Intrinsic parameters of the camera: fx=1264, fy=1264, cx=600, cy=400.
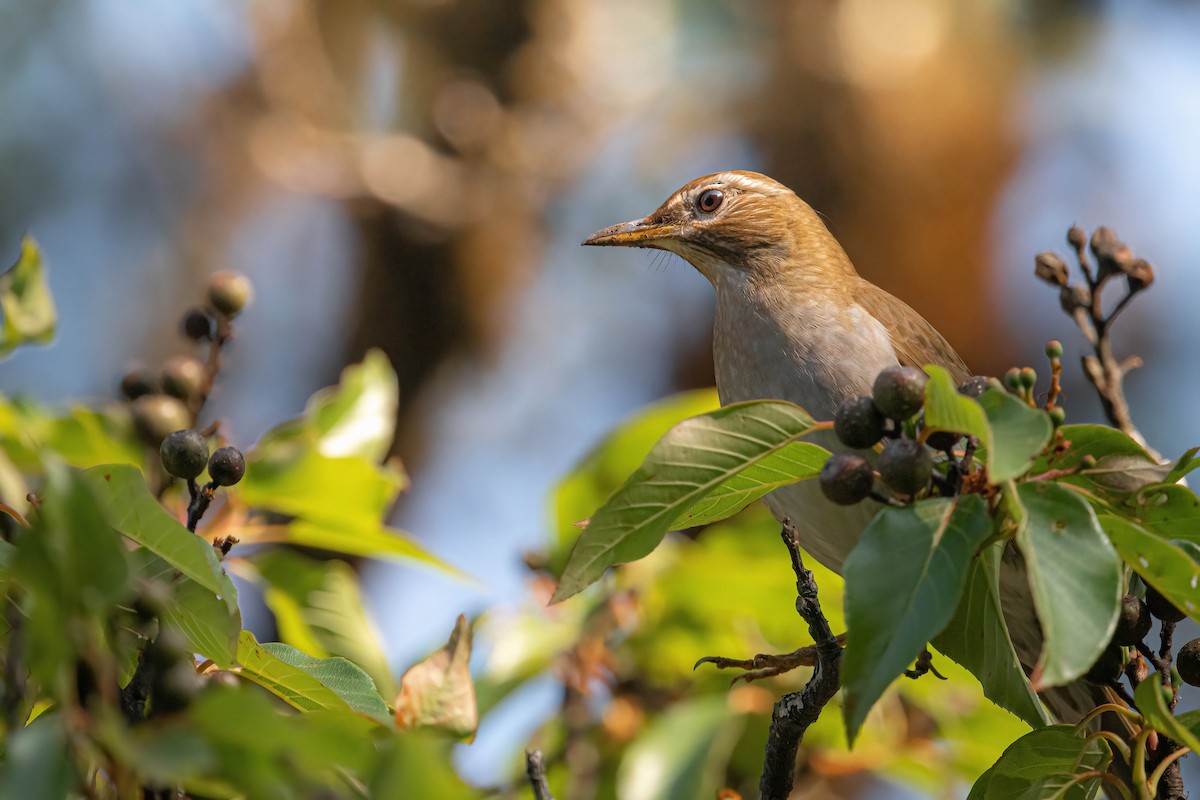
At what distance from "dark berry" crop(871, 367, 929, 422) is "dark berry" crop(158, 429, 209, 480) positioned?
1.29 metres

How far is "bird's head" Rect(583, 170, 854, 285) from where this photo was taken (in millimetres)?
4668

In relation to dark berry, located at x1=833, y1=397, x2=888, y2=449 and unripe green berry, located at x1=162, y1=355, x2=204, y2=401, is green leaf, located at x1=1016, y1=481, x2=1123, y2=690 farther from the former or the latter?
unripe green berry, located at x1=162, y1=355, x2=204, y2=401

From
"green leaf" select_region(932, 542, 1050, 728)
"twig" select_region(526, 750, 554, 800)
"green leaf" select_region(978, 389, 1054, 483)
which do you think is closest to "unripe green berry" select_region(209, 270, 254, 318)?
"twig" select_region(526, 750, 554, 800)

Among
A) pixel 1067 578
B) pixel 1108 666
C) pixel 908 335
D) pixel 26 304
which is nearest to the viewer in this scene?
pixel 1067 578

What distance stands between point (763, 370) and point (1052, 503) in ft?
6.66

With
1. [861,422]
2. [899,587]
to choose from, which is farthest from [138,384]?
[899,587]

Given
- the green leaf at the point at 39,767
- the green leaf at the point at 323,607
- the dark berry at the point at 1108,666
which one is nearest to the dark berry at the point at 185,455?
the green leaf at the point at 39,767

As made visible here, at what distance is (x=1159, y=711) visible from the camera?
1.95 m

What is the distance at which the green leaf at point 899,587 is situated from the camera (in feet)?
6.05

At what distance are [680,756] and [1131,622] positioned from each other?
74.1 inches

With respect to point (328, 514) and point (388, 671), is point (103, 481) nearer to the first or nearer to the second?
point (328, 514)

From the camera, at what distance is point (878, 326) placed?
162 inches

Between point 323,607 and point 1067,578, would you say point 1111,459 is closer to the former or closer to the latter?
point 1067,578

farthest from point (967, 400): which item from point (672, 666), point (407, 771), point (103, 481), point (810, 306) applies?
point (672, 666)
